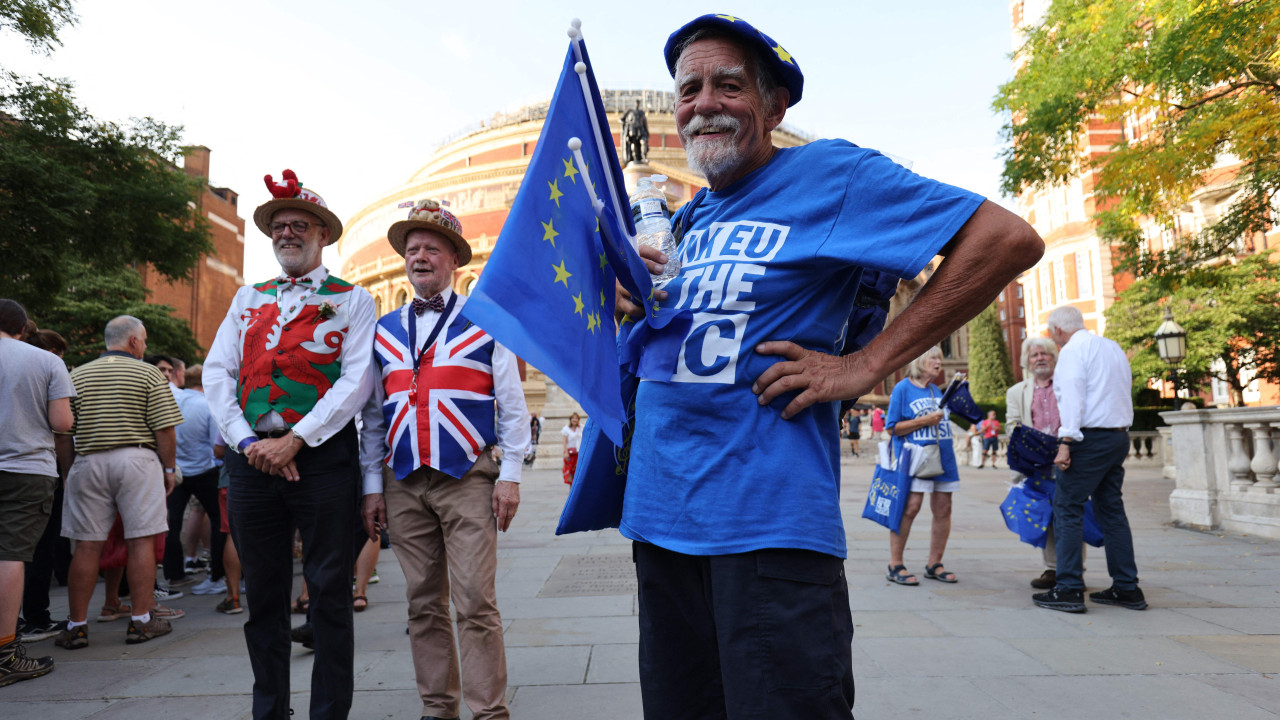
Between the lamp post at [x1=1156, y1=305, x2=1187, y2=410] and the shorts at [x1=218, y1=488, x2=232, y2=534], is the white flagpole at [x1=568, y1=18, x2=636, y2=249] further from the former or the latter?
the lamp post at [x1=1156, y1=305, x2=1187, y2=410]

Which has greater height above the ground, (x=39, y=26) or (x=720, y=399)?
(x=39, y=26)

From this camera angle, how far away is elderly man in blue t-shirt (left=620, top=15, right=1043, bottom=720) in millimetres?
1511

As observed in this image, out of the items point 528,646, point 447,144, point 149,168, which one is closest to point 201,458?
point 528,646

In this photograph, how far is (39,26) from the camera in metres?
9.30

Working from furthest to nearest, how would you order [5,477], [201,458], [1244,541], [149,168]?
[149,168] → [1244,541] → [201,458] → [5,477]

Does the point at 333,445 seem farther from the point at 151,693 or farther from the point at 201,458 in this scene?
the point at 201,458

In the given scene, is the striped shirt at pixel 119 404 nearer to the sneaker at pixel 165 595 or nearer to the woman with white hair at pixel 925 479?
the sneaker at pixel 165 595

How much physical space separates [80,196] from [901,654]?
10.7m

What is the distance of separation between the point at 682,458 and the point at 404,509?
2197 mm

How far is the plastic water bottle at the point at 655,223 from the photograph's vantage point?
70.2 inches

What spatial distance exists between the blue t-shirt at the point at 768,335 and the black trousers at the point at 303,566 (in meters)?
1.96

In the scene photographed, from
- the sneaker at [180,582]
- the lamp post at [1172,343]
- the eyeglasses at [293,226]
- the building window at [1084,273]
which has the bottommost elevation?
the sneaker at [180,582]

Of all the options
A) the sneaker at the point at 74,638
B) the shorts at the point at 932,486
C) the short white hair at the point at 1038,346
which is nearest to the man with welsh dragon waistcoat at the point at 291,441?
the sneaker at the point at 74,638

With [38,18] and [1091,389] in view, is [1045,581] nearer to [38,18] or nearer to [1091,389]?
[1091,389]
